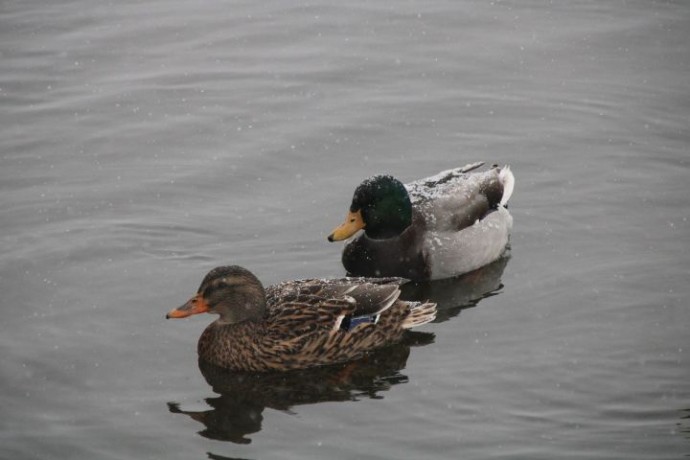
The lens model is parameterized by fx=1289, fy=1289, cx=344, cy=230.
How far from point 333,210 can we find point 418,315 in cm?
213

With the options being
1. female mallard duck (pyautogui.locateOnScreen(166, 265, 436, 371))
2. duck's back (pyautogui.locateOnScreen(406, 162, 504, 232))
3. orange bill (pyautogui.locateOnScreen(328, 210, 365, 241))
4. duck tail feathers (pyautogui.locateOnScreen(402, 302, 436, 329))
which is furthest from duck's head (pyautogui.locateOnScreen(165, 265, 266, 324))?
duck's back (pyautogui.locateOnScreen(406, 162, 504, 232))

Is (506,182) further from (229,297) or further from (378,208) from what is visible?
(229,297)

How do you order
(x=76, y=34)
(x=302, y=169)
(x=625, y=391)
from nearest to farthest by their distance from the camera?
(x=625, y=391) → (x=302, y=169) → (x=76, y=34)

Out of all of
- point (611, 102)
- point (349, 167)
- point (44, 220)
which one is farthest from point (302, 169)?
point (611, 102)

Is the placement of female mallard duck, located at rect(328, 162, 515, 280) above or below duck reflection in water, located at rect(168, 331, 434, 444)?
above

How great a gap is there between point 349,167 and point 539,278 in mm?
2573

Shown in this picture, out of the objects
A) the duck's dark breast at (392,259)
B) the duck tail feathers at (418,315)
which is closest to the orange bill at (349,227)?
the duck's dark breast at (392,259)

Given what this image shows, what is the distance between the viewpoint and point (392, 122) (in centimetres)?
1323

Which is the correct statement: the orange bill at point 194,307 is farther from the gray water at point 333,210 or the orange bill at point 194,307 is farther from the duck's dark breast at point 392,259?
the duck's dark breast at point 392,259

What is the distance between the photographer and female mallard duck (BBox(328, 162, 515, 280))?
35.3ft

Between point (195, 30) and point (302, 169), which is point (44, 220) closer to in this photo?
point (302, 169)

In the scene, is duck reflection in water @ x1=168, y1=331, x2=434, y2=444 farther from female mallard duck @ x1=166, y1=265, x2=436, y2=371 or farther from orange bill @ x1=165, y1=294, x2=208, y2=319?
orange bill @ x1=165, y1=294, x2=208, y2=319

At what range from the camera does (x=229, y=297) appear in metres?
9.23

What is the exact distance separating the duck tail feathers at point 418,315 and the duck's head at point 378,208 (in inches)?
45.0
